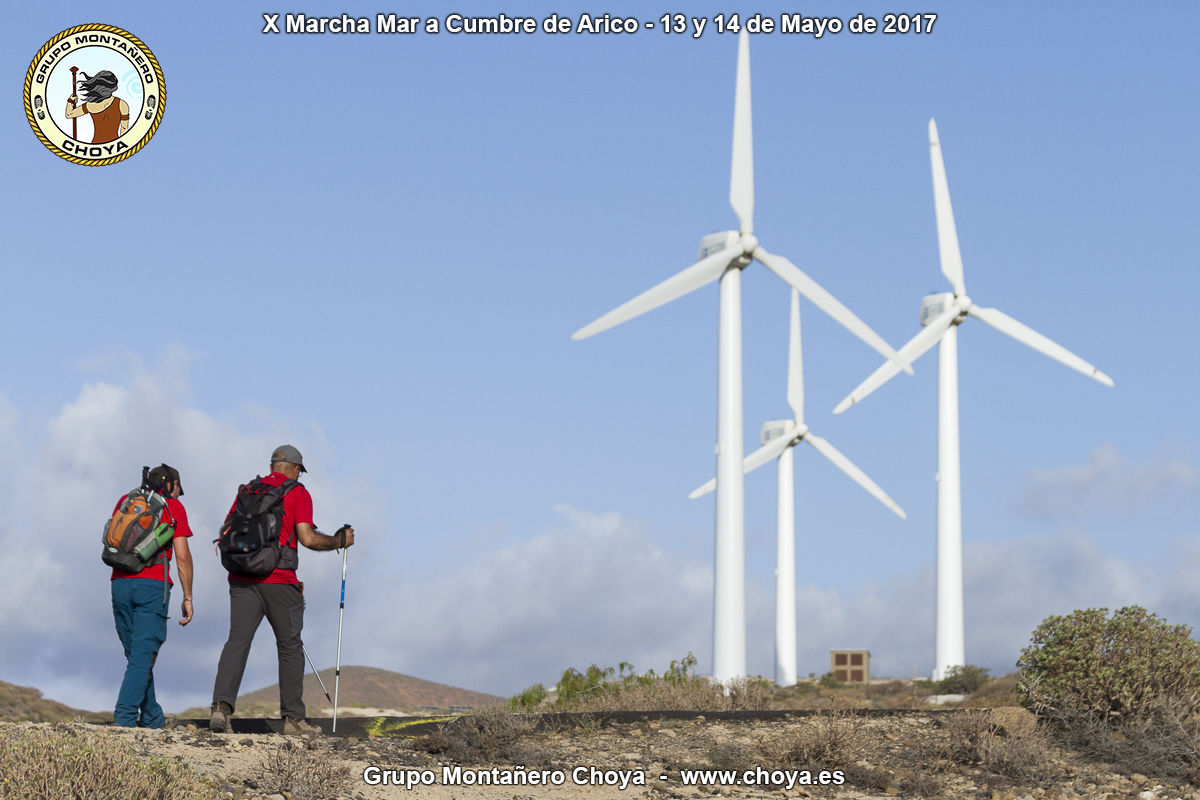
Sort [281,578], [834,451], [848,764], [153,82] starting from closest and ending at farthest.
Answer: [281,578] → [848,764] → [153,82] → [834,451]

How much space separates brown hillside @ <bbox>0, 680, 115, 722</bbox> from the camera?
834 inches

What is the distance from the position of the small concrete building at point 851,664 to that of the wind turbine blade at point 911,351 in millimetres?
18918

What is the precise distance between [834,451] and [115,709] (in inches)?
1676

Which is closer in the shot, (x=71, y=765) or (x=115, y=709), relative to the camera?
(x=71, y=765)

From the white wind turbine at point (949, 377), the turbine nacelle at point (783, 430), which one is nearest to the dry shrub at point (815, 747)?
the white wind turbine at point (949, 377)

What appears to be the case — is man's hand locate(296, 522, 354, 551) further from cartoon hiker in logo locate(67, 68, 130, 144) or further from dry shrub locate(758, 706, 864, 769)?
cartoon hiker in logo locate(67, 68, 130, 144)

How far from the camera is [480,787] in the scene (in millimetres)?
Answer: 13086

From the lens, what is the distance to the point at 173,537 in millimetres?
13969

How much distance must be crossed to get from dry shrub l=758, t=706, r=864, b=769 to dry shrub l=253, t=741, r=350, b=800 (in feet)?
17.5

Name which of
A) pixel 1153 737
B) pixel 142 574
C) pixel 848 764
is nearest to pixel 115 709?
pixel 142 574

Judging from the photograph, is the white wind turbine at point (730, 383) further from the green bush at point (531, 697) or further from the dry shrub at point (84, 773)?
the dry shrub at point (84, 773)

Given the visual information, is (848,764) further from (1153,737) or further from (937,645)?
(937,645)

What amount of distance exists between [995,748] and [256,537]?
8712mm

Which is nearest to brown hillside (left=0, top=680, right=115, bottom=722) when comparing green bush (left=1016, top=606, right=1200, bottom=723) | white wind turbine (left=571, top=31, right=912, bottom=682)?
green bush (left=1016, top=606, right=1200, bottom=723)
